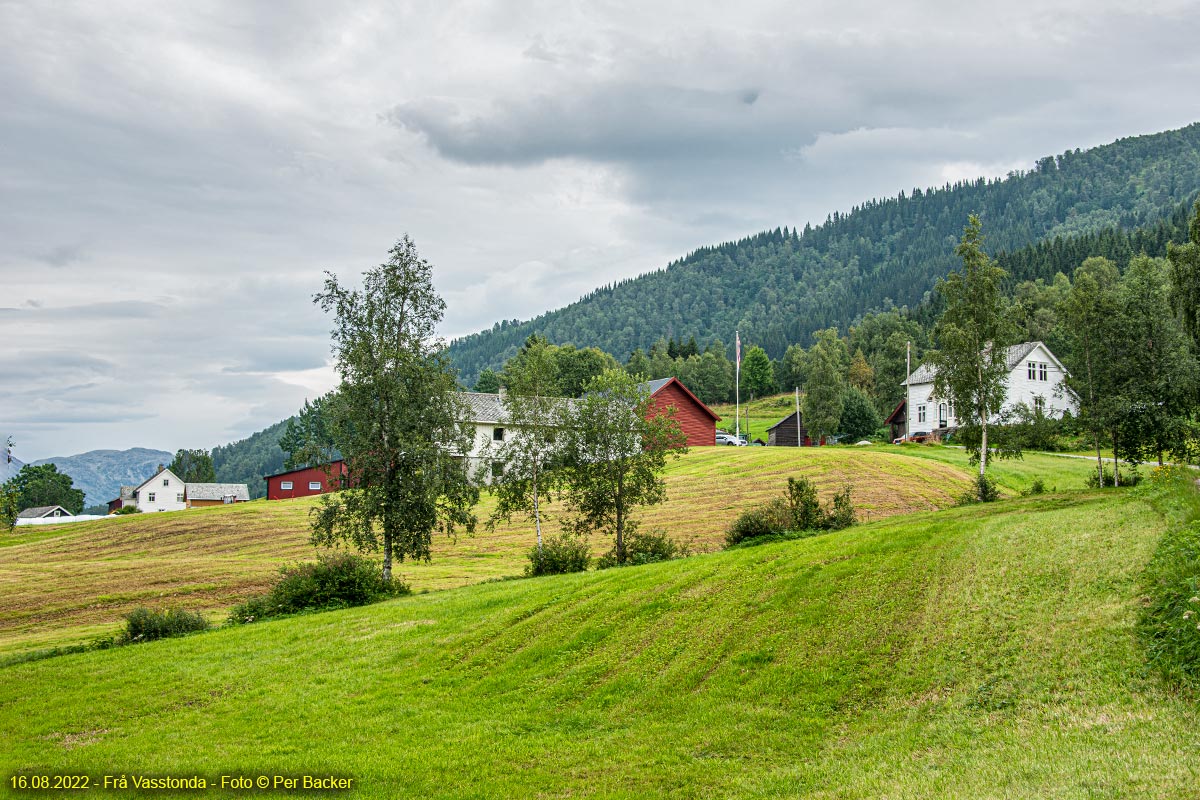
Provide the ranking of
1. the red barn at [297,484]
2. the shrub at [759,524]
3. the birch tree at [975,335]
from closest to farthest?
the shrub at [759,524]
the birch tree at [975,335]
the red barn at [297,484]

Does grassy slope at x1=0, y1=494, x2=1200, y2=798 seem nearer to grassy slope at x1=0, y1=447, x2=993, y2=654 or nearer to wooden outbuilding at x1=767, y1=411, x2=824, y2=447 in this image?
grassy slope at x1=0, y1=447, x2=993, y2=654

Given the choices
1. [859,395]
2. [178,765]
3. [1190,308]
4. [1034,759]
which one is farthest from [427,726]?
[859,395]

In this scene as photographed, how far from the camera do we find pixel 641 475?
28219mm

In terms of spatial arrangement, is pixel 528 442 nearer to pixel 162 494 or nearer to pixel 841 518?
pixel 841 518

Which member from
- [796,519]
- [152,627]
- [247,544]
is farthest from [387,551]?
[247,544]

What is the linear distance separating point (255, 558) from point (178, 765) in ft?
106

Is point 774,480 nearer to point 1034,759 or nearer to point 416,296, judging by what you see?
point 416,296

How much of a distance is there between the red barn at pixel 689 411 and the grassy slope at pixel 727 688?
54.9 metres

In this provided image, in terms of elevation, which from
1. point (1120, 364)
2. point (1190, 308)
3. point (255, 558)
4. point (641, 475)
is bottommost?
point (255, 558)

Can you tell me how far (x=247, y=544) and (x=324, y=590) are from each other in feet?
80.3

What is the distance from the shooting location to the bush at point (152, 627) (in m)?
21.2

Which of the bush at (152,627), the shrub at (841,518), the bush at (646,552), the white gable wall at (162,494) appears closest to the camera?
the bush at (152,627)

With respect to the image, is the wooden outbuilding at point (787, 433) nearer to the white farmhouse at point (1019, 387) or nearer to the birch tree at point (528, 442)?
the white farmhouse at point (1019, 387)

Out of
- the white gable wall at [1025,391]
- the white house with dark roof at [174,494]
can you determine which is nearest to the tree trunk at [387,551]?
the white gable wall at [1025,391]
